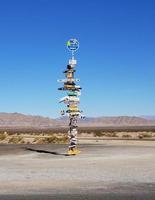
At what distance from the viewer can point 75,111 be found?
32.9 meters

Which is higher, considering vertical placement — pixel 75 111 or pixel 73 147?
pixel 75 111

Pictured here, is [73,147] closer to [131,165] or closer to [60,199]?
[131,165]

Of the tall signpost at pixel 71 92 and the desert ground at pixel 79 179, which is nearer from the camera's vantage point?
the desert ground at pixel 79 179

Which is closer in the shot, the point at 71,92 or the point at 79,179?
the point at 79,179

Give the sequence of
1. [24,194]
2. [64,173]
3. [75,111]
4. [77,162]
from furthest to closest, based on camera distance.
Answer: [75,111], [77,162], [64,173], [24,194]

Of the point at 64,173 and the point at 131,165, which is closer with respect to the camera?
the point at 64,173

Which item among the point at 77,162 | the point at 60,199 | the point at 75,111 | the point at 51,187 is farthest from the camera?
the point at 75,111

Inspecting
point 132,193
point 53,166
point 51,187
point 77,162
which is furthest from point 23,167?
point 132,193

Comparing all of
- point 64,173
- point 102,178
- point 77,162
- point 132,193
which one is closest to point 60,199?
point 132,193

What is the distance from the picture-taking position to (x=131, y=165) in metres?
26.3

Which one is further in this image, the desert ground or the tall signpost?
the tall signpost

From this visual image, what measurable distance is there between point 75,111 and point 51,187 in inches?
567

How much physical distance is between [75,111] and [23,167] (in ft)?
24.5

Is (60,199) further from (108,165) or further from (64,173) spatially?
(108,165)
